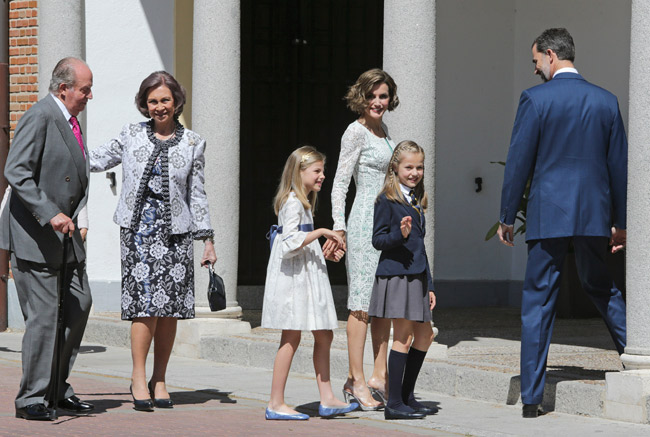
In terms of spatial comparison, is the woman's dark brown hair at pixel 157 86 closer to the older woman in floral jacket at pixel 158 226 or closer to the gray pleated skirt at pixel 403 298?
the older woman in floral jacket at pixel 158 226

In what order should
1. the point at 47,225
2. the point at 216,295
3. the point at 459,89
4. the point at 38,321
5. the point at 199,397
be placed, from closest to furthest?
1. the point at 38,321
2. the point at 47,225
3. the point at 216,295
4. the point at 199,397
5. the point at 459,89

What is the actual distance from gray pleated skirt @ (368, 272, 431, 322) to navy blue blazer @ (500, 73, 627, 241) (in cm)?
60

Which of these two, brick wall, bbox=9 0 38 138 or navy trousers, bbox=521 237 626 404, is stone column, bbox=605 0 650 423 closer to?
navy trousers, bbox=521 237 626 404

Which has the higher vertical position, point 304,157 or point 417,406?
point 304,157

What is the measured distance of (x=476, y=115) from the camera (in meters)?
13.9

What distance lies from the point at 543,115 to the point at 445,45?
269 inches

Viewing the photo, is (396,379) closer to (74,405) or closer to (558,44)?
(74,405)

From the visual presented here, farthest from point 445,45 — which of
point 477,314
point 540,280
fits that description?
point 540,280

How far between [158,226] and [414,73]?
2.56 m

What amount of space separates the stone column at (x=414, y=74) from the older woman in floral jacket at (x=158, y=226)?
80.8 inches

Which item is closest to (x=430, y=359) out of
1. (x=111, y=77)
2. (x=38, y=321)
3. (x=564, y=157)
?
(x=564, y=157)

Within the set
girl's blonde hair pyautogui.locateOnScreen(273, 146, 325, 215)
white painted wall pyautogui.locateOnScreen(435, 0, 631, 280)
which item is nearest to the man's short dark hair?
girl's blonde hair pyautogui.locateOnScreen(273, 146, 325, 215)

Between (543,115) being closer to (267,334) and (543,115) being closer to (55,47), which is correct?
(267,334)

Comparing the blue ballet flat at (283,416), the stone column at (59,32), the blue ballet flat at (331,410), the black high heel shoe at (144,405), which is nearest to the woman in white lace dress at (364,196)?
the blue ballet flat at (331,410)
